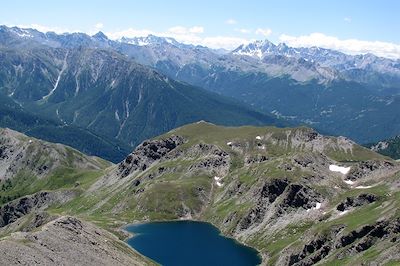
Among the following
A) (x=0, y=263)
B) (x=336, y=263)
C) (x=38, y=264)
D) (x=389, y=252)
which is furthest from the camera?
(x=336, y=263)

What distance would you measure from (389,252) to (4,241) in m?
97.2

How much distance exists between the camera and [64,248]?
165 meters

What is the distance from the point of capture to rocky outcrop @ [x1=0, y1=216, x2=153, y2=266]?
146 meters

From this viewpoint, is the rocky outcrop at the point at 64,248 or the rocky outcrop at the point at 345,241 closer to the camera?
the rocky outcrop at the point at 64,248

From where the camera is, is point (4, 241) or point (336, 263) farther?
point (336, 263)

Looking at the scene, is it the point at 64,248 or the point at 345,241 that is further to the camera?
the point at 345,241

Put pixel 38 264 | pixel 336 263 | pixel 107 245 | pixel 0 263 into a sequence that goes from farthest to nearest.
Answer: pixel 107 245 → pixel 336 263 → pixel 38 264 → pixel 0 263

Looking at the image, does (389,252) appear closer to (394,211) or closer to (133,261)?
(394,211)

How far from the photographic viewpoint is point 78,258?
6417 inches

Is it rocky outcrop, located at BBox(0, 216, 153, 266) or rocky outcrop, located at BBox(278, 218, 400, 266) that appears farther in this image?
rocky outcrop, located at BBox(278, 218, 400, 266)

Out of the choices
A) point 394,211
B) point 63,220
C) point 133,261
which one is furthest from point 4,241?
point 394,211

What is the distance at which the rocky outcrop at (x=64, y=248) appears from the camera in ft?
478

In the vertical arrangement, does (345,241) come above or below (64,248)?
below

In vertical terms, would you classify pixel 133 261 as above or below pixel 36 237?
below
